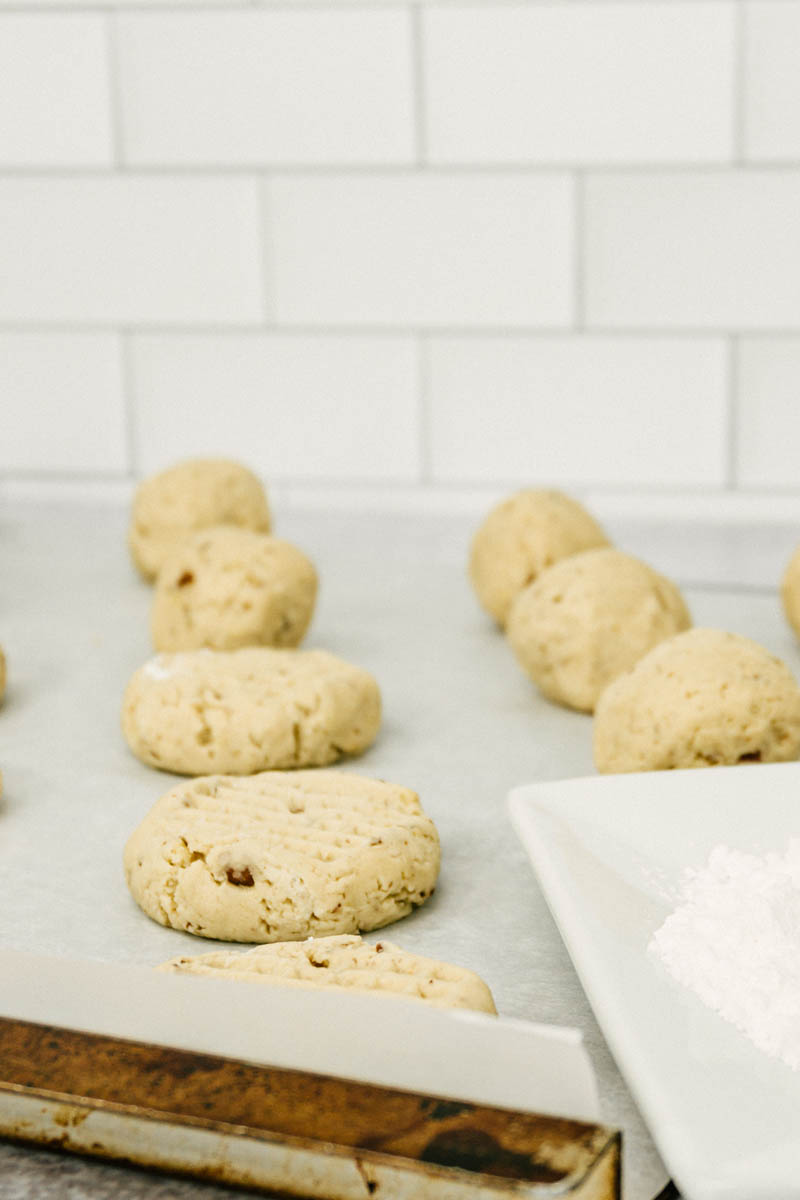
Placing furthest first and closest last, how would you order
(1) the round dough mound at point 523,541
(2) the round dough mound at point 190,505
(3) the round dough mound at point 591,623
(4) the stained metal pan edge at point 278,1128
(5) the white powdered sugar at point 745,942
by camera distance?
(2) the round dough mound at point 190,505
(1) the round dough mound at point 523,541
(3) the round dough mound at point 591,623
(5) the white powdered sugar at point 745,942
(4) the stained metal pan edge at point 278,1128

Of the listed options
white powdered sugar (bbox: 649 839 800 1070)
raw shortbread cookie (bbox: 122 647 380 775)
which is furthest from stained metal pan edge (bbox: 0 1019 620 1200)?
raw shortbread cookie (bbox: 122 647 380 775)

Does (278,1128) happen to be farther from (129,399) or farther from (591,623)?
(129,399)

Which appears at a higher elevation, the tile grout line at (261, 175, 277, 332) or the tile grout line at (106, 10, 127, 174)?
the tile grout line at (106, 10, 127, 174)

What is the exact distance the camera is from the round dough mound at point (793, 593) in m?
1.12

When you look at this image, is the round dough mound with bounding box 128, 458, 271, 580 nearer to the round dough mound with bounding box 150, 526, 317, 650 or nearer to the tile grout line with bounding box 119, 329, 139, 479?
the round dough mound with bounding box 150, 526, 317, 650

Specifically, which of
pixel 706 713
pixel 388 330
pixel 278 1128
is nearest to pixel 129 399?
pixel 388 330

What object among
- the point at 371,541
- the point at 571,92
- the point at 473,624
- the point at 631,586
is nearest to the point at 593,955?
the point at 631,586

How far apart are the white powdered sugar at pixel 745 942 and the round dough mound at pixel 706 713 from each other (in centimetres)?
13

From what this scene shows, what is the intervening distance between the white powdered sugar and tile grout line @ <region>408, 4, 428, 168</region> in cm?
106

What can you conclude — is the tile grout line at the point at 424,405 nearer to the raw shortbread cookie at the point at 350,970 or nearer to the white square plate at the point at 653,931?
the white square plate at the point at 653,931

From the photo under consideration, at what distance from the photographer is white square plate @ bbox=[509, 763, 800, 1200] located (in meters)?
0.50

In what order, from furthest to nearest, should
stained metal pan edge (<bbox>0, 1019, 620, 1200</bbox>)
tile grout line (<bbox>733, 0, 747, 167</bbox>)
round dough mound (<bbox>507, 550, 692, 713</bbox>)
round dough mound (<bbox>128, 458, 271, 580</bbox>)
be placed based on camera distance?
1. tile grout line (<bbox>733, 0, 747, 167</bbox>)
2. round dough mound (<bbox>128, 458, 271, 580</bbox>)
3. round dough mound (<bbox>507, 550, 692, 713</bbox>)
4. stained metal pan edge (<bbox>0, 1019, 620, 1200</bbox>)

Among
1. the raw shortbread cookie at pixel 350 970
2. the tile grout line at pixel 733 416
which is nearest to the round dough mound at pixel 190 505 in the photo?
the tile grout line at pixel 733 416

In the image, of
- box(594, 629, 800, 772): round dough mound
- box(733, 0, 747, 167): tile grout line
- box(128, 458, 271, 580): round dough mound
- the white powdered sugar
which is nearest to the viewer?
the white powdered sugar
